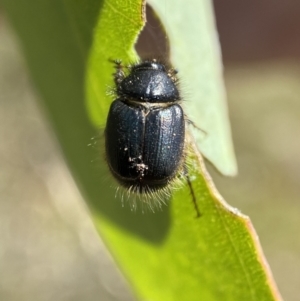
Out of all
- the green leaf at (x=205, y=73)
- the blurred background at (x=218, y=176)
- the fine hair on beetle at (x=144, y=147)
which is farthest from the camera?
the blurred background at (x=218, y=176)

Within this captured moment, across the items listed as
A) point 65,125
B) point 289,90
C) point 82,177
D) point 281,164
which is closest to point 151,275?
point 82,177

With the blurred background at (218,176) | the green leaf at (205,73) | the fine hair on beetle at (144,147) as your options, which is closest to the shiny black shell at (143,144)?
the fine hair on beetle at (144,147)

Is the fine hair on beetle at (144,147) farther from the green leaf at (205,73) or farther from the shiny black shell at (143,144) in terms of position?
the green leaf at (205,73)

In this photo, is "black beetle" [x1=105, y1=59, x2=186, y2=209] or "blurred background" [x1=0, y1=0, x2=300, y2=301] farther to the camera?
"blurred background" [x1=0, y1=0, x2=300, y2=301]

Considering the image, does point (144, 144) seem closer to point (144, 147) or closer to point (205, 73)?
point (144, 147)

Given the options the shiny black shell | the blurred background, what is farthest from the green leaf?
the blurred background

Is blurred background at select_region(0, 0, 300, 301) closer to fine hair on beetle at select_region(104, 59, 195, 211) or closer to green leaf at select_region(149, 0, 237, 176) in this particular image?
fine hair on beetle at select_region(104, 59, 195, 211)

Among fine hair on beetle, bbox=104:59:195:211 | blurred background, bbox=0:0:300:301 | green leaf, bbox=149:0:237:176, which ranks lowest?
blurred background, bbox=0:0:300:301

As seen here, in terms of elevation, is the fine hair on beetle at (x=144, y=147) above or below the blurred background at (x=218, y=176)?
above

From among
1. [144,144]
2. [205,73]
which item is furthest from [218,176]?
[205,73]
